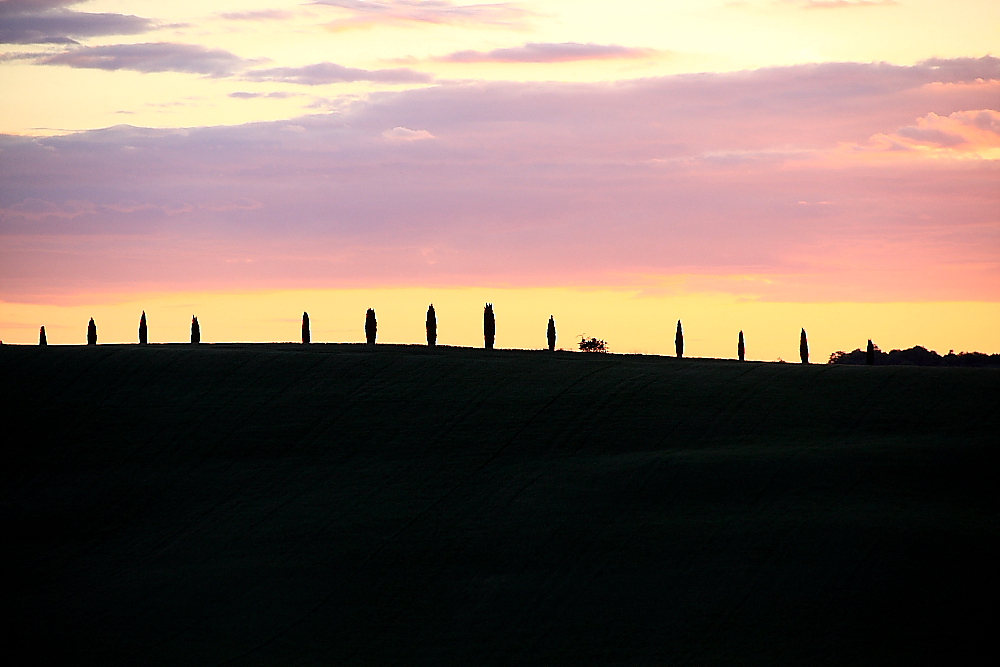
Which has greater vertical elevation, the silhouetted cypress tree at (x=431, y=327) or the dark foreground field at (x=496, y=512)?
the silhouetted cypress tree at (x=431, y=327)

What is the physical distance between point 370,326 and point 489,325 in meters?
4.93

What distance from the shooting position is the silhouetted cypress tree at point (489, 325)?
4344 cm

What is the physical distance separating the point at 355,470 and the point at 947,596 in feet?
45.0

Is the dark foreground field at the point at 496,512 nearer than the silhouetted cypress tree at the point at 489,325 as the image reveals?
Yes

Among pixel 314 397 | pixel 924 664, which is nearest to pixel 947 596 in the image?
pixel 924 664

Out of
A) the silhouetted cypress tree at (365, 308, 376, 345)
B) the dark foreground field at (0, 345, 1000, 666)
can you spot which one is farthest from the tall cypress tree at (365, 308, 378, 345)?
the dark foreground field at (0, 345, 1000, 666)

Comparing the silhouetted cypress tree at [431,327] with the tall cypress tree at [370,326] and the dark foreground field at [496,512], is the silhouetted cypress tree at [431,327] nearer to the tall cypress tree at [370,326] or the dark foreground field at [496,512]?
the tall cypress tree at [370,326]

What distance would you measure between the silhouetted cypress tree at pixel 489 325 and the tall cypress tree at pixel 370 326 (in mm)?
4523

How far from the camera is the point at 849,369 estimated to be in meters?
33.4

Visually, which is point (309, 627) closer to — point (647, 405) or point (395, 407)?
point (395, 407)

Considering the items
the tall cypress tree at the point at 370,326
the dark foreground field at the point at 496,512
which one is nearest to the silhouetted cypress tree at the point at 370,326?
the tall cypress tree at the point at 370,326

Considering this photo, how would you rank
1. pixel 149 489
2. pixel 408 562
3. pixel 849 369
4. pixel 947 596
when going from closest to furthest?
pixel 947 596 < pixel 408 562 < pixel 149 489 < pixel 849 369

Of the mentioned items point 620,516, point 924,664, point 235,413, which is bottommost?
point 924,664

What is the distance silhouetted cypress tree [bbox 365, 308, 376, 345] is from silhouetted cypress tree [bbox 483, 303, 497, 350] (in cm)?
452
